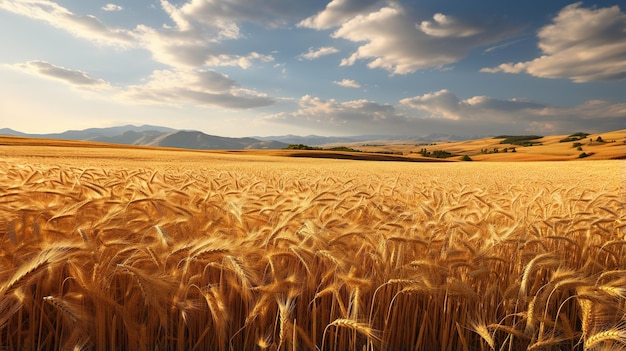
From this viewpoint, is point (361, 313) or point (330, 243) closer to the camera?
point (361, 313)

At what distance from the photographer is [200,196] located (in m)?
3.34

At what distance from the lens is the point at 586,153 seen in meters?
55.6

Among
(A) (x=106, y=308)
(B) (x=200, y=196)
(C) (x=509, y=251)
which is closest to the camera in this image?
(A) (x=106, y=308)

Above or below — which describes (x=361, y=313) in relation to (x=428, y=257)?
below

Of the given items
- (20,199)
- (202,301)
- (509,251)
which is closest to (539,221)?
(509,251)

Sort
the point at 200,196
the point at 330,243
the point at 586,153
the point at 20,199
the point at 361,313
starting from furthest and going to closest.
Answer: the point at 586,153 < the point at 200,196 < the point at 20,199 < the point at 330,243 < the point at 361,313

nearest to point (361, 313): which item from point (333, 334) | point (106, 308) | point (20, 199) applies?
point (333, 334)

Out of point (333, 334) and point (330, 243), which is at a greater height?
point (330, 243)

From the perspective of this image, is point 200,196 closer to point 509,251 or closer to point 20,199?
point 20,199

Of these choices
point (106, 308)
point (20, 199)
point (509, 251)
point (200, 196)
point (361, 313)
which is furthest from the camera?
point (200, 196)

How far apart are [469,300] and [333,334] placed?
714 mm

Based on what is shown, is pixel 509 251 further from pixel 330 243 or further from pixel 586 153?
pixel 586 153

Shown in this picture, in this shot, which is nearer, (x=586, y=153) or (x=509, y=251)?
(x=509, y=251)

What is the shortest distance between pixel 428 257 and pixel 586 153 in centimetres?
6857
